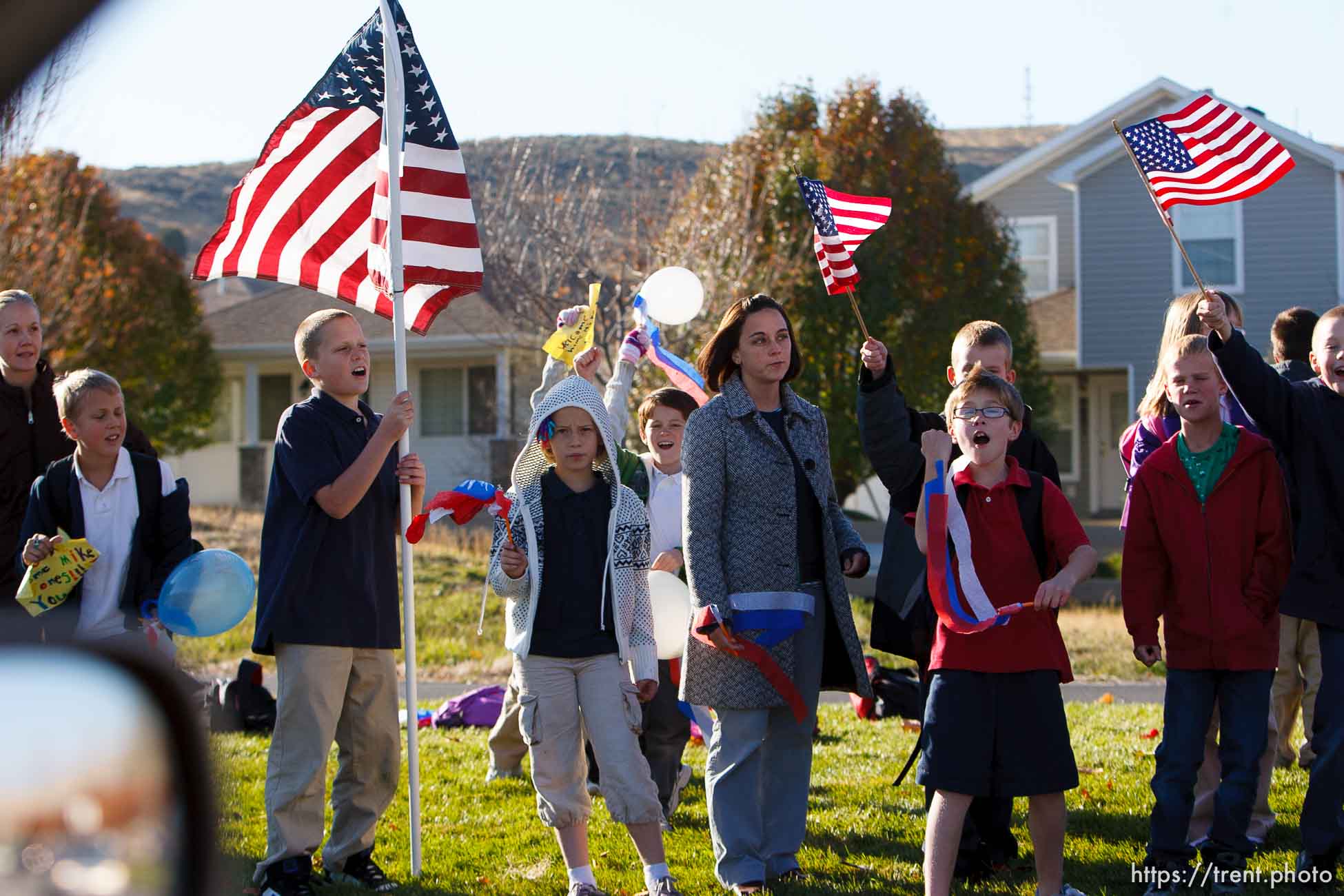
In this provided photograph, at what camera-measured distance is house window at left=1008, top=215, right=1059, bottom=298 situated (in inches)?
1219

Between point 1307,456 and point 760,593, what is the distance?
6.58 feet

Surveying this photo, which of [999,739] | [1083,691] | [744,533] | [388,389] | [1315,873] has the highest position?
[388,389]

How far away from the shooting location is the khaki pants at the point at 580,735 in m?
5.13

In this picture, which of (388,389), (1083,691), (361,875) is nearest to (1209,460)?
(361,875)

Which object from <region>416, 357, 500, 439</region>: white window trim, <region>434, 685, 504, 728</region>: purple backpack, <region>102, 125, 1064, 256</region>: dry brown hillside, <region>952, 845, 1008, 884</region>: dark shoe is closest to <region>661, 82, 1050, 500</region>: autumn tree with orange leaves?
<region>434, 685, 504, 728</region>: purple backpack

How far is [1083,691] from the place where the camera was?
11117 mm

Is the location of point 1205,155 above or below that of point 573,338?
above

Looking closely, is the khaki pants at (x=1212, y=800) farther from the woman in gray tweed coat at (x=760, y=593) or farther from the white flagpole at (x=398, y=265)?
the white flagpole at (x=398, y=265)

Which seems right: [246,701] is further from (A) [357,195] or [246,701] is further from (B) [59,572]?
(A) [357,195]

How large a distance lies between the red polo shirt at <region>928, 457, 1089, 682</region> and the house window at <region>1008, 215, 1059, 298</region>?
26999 millimetres

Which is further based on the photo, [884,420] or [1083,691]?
[1083,691]

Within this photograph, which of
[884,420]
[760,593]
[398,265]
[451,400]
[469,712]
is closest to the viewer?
[760,593]

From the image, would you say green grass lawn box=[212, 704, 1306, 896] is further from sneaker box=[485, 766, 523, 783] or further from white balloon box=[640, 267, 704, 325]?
white balloon box=[640, 267, 704, 325]

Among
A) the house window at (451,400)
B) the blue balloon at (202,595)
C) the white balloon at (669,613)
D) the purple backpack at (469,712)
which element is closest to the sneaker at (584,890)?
the white balloon at (669,613)
